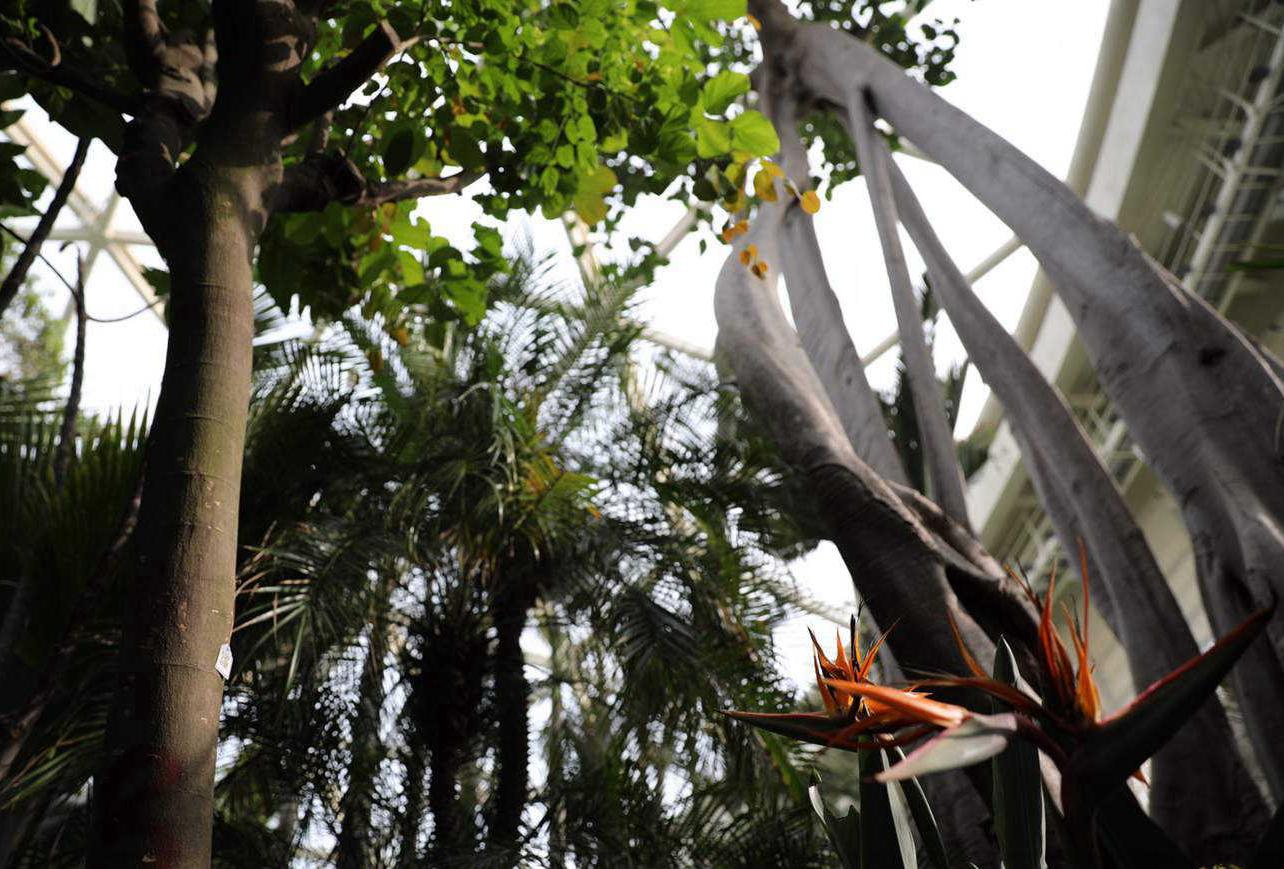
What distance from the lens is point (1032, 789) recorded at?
2.61 feet

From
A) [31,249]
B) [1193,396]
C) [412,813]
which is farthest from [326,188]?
[412,813]

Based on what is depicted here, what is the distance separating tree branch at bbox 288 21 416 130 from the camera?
158 centimetres

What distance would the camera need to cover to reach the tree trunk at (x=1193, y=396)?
2094mm

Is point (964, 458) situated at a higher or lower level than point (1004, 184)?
higher

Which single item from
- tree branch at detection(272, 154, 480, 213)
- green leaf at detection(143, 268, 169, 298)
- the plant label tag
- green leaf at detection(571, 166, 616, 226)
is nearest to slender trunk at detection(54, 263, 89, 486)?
green leaf at detection(143, 268, 169, 298)

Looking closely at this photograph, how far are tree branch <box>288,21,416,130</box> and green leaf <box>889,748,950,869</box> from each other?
1.21m

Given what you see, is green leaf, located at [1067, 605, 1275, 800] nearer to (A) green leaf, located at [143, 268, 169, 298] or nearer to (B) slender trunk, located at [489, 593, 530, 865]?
(A) green leaf, located at [143, 268, 169, 298]

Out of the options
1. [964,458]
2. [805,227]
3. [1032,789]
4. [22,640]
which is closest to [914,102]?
[805,227]

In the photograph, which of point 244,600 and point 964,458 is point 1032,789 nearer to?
point 244,600

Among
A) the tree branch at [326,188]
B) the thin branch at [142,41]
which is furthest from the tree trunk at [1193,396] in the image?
the thin branch at [142,41]

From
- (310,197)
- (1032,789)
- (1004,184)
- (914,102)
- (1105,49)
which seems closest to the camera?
(1032,789)

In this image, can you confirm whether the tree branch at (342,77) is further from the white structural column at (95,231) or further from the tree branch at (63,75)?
the white structural column at (95,231)

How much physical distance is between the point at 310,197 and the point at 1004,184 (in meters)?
2.02

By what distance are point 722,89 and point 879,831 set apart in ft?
5.05
